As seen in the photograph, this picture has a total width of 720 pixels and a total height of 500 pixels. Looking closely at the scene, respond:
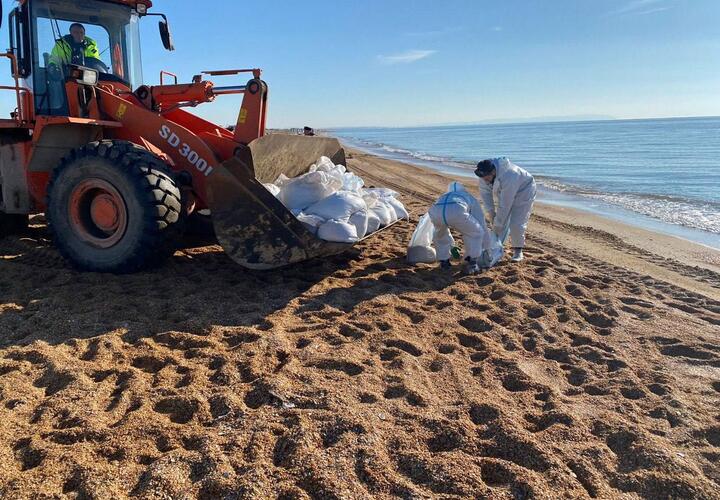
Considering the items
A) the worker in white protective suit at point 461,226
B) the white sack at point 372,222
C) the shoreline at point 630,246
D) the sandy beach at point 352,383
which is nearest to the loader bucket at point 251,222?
the sandy beach at point 352,383

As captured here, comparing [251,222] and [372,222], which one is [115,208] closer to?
[251,222]

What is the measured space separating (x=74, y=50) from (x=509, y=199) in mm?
4975

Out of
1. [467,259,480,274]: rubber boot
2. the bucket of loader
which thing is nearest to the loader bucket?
the bucket of loader

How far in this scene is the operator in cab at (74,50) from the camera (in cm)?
610

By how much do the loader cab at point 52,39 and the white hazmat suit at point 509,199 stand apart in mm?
4442

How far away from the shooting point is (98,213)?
5.43m

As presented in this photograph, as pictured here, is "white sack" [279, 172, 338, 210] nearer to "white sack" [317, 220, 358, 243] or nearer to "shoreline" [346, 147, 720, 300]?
"white sack" [317, 220, 358, 243]

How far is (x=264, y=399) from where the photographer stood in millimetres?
3248

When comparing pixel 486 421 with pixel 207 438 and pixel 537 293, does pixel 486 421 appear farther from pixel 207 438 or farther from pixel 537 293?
pixel 537 293

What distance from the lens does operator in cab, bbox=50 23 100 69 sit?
610 cm

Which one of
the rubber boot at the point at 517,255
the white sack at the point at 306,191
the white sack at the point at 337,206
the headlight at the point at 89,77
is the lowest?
the rubber boot at the point at 517,255

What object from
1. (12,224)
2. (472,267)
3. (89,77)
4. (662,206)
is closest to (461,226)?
(472,267)

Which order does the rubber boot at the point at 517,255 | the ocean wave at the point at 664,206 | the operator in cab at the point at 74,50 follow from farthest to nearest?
the ocean wave at the point at 664,206 < the rubber boot at the point at 517,255 < the operator in cab at the point at 74,50

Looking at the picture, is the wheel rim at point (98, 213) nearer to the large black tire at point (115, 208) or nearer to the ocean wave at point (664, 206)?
the large black tire at point (115, 208)
